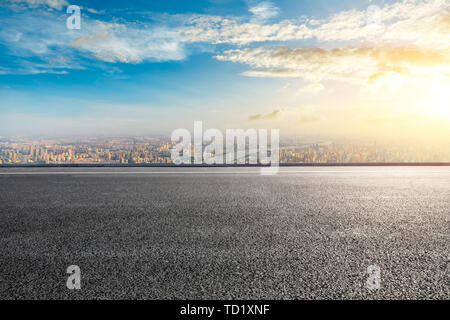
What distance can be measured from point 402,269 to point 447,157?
45.1ft

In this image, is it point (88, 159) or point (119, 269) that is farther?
point (88, 159)

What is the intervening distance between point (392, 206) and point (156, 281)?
15.0 ft

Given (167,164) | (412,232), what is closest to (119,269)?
(412,232)

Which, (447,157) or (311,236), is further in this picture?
(447,157)

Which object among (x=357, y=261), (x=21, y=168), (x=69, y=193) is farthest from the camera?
(x=21, y=168)

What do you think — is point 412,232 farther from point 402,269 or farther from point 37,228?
point 37,228

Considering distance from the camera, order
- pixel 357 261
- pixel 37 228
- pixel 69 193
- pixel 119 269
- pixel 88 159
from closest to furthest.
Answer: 1. pixel 119 269
2. pixel 357 261
3. pixel 37 228
4. pixel 69 193
5. pixel 88 159

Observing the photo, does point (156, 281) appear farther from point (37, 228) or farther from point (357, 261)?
point (37, 228)

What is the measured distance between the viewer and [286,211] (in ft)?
16.1

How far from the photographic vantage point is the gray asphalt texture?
240cm

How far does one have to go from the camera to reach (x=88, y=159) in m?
12.8

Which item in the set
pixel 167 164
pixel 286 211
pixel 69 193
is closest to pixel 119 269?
pixel 286 211

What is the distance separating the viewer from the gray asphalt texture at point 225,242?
7.88 ft

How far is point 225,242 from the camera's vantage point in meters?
3.44
